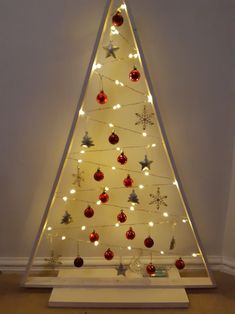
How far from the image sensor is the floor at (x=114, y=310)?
166 centimetres

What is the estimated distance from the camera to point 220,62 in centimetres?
180

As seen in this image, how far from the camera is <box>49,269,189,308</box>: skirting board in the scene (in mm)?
1676

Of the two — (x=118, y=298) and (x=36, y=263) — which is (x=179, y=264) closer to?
→ (x=118, y=298)

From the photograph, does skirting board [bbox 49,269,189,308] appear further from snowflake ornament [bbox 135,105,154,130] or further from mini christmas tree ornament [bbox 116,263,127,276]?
snowflake ornament [bbox 135,105,154,130]

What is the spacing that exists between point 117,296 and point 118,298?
0.06 feet

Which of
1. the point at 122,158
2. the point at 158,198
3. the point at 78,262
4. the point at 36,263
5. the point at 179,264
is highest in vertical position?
the point at 122,158

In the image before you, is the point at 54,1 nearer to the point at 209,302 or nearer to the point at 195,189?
the point at 195,189

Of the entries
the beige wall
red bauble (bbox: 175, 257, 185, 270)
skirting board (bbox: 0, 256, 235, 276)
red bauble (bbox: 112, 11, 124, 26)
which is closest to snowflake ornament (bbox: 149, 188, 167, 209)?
the beige wall

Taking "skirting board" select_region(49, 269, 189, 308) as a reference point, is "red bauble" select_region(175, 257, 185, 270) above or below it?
above

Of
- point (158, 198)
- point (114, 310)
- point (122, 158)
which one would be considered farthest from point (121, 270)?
point (122, 158)

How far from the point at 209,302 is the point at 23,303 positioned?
36.6 inches

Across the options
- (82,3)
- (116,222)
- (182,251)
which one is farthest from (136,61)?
(182,251)

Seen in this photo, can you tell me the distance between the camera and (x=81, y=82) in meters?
1.82

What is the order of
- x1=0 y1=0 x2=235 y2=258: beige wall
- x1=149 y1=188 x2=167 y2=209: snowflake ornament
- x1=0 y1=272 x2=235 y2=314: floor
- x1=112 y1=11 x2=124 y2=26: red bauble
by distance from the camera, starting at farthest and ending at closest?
1. x1=149 y1=188 x2=167 y2=209: snowflake ornament
2. x1=0 y1=0 x2=235 y2=258: beige wall
3. x1=0 y1=272 x2=235 y2=314: floor
4. x1=112 y1=11 x2=124 y2=26: red bauble
